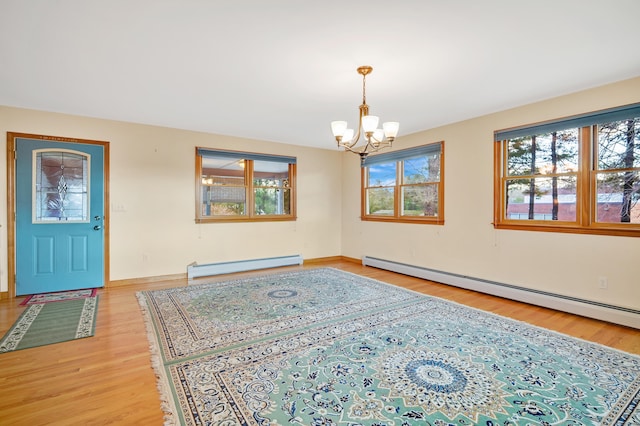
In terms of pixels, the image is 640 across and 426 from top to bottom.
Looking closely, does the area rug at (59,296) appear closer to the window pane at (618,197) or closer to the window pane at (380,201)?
the window pane at (380,201)

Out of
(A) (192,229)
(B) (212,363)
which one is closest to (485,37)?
(B) (212,363)

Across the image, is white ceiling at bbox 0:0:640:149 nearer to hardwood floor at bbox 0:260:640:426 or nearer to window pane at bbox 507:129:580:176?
window pane at bbox 507:129:580:176

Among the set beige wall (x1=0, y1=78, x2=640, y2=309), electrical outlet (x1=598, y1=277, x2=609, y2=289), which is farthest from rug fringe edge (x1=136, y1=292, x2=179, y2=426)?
electrical outlet (x1=598, y1=277, x2=609, y2=289)

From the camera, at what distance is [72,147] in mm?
4438

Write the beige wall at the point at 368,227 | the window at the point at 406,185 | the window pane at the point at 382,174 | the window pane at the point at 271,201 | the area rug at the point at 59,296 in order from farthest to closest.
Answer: the window pane at the point at 271,201
the window pane at the point at 382,174
the window at the point at 406,185
the area rug at the point at 59,296
the beige wall at the point at 368,227

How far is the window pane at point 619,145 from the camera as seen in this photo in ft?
10.5

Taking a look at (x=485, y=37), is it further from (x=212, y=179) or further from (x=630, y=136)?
(x=212, y=179)

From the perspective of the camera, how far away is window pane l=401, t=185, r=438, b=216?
5.22 m

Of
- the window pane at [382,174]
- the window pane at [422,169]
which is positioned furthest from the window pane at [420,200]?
the window pane at [382,174]

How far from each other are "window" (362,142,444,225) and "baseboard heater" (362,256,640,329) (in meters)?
0.88

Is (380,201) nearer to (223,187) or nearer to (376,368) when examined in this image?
(223,187)

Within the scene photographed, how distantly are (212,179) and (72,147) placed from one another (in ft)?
6.67

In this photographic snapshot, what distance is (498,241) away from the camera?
14.0 ft

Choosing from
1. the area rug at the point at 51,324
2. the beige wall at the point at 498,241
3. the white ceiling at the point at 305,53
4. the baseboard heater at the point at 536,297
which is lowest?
the area rug at the point at 51,324
